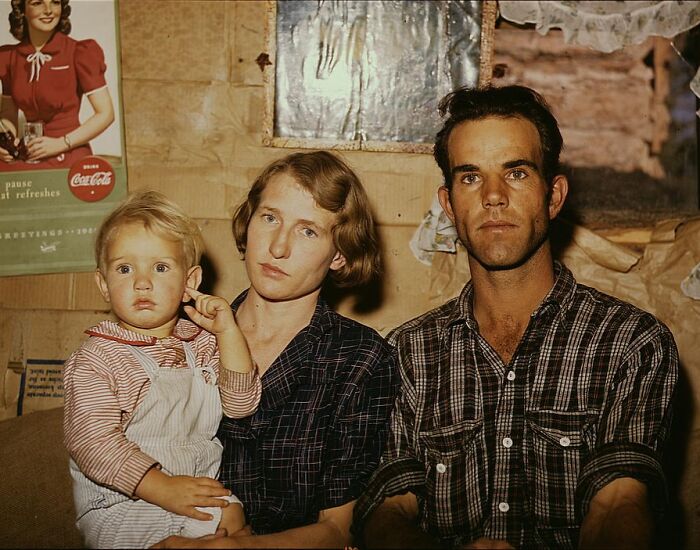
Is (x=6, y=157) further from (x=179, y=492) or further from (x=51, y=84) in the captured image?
(x=179, y=492)

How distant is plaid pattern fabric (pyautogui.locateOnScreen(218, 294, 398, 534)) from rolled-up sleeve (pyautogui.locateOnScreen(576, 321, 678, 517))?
61 centimetres

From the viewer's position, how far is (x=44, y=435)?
2.49 m

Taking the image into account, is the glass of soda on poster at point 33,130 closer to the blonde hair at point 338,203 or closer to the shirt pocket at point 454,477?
the blonde hair at point 338,203

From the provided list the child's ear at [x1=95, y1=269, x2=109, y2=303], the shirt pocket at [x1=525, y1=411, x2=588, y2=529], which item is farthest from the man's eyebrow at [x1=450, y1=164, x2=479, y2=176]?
the child's ear at [x1=95, y1=269, x2=109, y2=303]

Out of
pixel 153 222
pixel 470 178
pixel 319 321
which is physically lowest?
pixel 319 321

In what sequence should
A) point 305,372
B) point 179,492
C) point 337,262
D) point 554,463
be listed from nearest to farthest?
point 179,492 < point 554,463 < point 305,372 < point 337,262

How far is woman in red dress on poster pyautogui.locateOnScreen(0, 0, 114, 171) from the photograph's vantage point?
9.05 ft

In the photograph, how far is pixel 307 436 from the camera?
6.91 feet

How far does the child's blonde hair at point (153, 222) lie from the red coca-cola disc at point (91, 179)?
2.41 feet

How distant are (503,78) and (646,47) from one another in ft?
1.90

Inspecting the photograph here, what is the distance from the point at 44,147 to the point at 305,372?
1.44 meters

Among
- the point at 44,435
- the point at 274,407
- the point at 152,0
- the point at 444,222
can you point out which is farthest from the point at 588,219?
the point at 44,435

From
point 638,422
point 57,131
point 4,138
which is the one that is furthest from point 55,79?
point 638,422

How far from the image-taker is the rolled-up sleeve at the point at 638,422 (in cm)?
188
